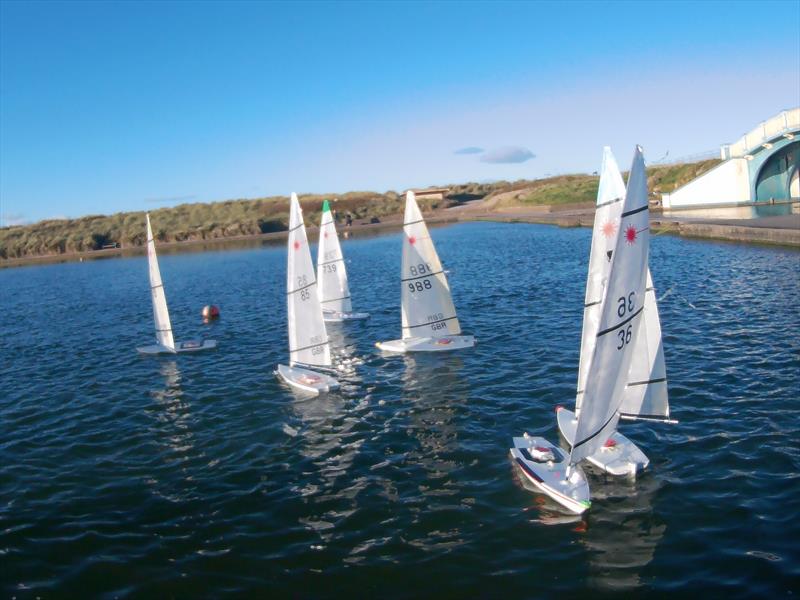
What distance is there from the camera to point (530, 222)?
114 meters

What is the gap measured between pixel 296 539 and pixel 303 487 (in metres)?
2.63

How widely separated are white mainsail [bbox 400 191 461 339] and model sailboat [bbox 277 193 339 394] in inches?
205

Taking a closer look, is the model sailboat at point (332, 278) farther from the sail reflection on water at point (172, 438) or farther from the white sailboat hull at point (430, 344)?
the sail reflection on water at point (172, 438)

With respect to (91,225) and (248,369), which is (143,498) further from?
(91,225)

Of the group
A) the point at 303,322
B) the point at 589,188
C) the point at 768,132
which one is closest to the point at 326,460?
the point at 303,322

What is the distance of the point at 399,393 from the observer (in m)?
24.4

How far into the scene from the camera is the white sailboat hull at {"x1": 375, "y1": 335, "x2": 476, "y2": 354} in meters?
29.5

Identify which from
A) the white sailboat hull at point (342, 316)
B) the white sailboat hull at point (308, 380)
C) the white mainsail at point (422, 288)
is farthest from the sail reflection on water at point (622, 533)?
the white sailboat hull at point (342, 316)

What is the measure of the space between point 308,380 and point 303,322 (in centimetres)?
277

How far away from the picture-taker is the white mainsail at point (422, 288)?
28.9 m

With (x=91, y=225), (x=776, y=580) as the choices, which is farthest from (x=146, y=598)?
(x=91, y=225)

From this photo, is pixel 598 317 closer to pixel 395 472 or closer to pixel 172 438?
pixel 395 472

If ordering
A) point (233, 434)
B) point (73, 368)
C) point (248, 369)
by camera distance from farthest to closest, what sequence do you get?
point (73, 368), point (248, 369), point (233, 434)

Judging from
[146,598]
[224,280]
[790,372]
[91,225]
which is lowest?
[146,598]
